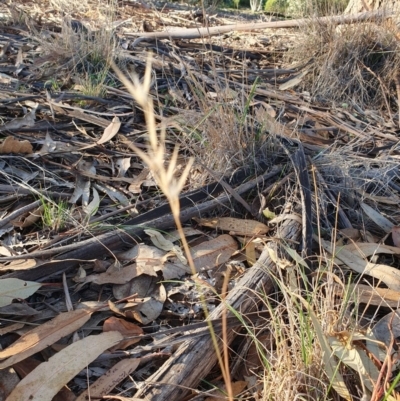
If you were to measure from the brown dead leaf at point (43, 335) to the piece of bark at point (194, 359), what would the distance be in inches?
12.3

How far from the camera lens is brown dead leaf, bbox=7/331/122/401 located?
1251 millimetres

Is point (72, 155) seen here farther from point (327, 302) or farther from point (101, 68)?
point (327, 302)

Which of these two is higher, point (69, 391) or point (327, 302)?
point (327, 302)

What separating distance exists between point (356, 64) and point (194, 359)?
2720 mm

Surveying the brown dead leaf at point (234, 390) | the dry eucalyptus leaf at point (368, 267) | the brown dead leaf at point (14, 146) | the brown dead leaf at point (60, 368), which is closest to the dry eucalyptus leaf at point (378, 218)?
the dry eucalyptus leaf at point (368, 267)

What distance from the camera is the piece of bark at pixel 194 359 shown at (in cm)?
126

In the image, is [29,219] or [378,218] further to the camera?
[378,218]

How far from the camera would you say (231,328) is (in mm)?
1435

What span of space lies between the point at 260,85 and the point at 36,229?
6.45 feet

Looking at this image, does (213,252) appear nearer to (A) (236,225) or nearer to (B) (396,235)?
(A) (236,225)

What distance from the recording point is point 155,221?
186cm

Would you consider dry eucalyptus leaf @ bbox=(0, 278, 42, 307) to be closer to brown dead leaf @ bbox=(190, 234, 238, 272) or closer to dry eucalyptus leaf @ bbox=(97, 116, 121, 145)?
brown dead leaf @ bbox=(190, 234, 238, 272)

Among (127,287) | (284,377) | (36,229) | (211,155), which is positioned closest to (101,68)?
(211,155)

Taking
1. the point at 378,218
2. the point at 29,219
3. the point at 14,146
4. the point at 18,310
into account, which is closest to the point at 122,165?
Answer: the point at 14,146
